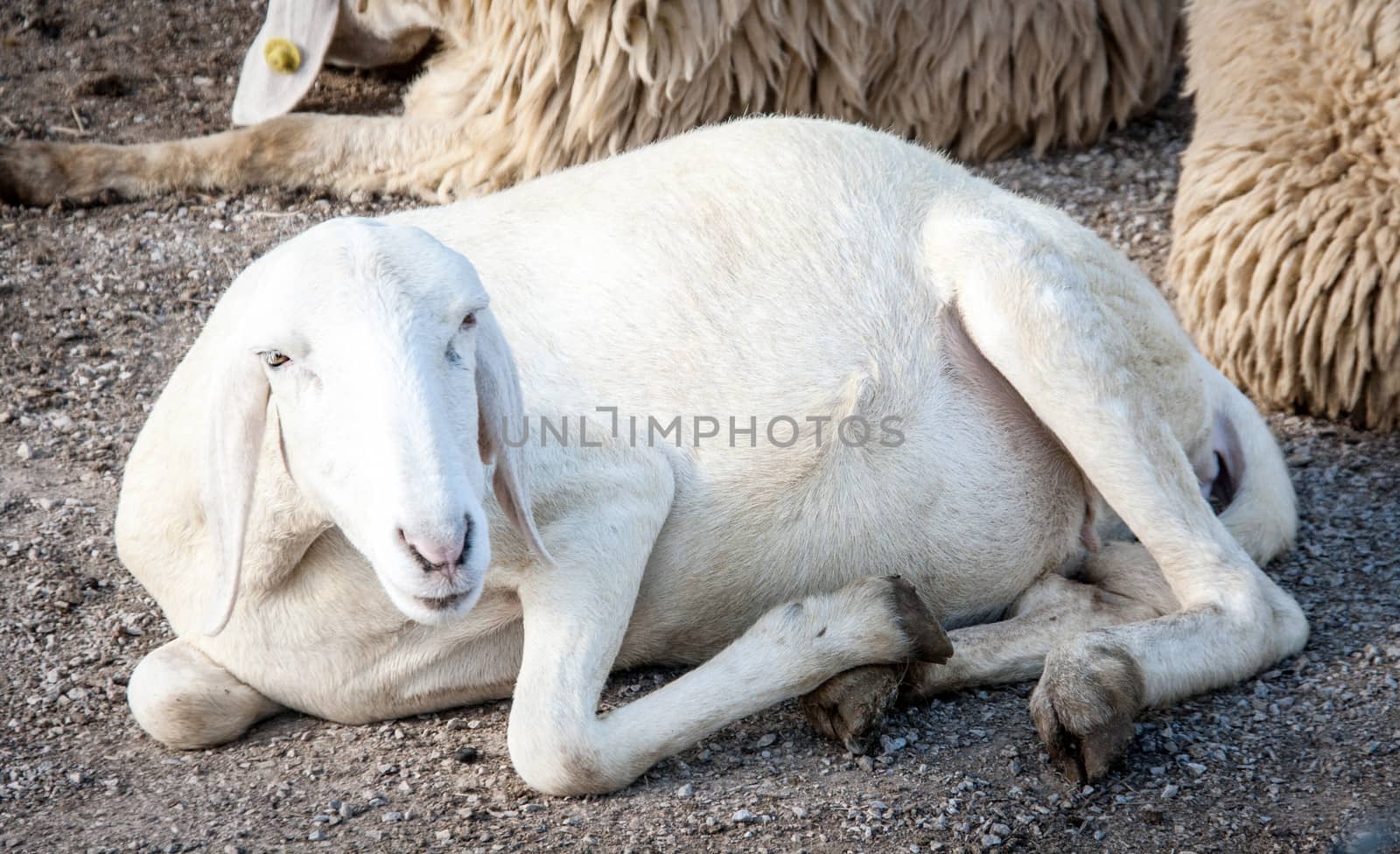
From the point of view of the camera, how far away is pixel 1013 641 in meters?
3.49

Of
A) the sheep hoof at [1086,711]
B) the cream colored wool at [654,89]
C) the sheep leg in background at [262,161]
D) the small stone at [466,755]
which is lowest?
the small stone at [466,755]

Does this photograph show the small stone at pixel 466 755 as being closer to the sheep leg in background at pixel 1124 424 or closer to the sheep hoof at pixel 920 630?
the sheep hoof at pixel 920 630

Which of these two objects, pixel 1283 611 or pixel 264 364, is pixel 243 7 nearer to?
pixel 264 364

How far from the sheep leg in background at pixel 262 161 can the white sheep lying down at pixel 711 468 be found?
6.30ft

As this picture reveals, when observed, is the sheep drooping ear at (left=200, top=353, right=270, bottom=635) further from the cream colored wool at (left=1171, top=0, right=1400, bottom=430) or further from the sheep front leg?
the cream colored wool at (left=1171, top=0, right=1400, bottom=430)

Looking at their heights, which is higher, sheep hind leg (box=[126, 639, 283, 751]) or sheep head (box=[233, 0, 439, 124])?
sheep head (box=[233, 0, 439, 124])

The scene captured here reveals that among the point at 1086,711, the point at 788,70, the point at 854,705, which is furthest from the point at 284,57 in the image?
the point at 1086,711

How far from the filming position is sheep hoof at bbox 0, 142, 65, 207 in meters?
5.44

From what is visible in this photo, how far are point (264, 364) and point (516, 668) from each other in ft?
3.06

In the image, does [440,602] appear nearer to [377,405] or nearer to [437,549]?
[437,549]

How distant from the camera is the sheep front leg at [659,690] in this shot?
2959 mm

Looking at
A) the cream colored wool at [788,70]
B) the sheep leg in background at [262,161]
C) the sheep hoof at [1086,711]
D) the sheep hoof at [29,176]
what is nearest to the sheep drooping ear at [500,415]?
the sheep hoof at [1086,711]

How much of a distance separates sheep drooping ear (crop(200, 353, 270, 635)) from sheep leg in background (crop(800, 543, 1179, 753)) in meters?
1.22

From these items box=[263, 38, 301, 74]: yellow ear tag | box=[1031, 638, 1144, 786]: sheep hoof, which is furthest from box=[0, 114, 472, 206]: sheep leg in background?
box=[1031, 638, 1144, 786]: sheep hoof
